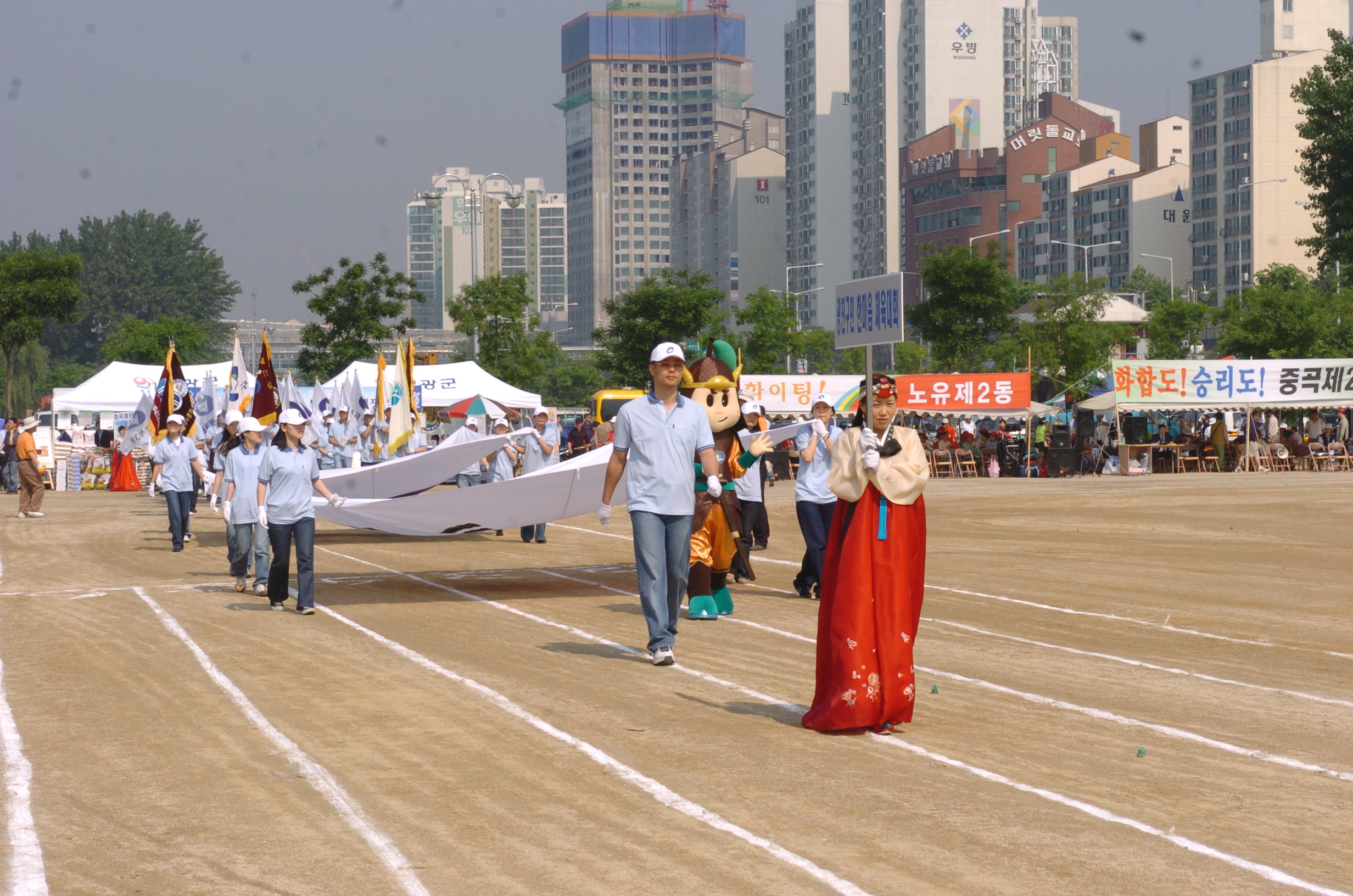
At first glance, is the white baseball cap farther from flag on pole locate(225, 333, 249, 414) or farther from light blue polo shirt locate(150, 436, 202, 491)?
flag on pole locate(225, 333, 249, 414)

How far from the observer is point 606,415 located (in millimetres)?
50156

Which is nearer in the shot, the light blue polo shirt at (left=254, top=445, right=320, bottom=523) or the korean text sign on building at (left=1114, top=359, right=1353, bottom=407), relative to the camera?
the light blue polo shirt at (left=254, top=445, right=320, bottom=523)

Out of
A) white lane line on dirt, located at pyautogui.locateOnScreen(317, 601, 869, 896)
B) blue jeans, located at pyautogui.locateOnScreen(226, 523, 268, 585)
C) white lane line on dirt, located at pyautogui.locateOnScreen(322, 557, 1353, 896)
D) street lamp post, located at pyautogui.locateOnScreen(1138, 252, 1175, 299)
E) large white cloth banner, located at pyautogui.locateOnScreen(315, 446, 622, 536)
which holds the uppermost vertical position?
street lamp post, located at pyautogui.locateOnScreen(1138, 252, 1175, 299)

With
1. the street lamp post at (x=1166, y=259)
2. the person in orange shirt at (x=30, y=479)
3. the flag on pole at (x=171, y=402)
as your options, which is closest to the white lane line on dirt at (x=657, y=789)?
the flag on pole at (x=171, y=402)

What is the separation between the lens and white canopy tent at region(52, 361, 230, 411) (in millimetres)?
39844

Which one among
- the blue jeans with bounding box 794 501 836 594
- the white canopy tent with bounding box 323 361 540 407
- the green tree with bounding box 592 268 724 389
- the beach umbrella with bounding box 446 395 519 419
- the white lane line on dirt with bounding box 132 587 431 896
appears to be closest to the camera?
the white lane line on dirt with bounding box 132 587 431 896

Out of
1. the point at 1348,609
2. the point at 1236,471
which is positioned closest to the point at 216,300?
the point at 1236,471

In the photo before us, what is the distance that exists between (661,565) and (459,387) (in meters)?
31.9

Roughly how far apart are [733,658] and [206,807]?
4548 mm

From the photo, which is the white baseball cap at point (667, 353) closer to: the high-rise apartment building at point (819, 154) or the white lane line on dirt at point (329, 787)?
the white lane line on dirt at point (329, 787)

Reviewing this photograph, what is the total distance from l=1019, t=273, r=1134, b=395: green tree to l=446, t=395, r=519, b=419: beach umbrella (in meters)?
31.0

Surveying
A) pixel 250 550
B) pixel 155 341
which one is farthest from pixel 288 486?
pixel 155 341

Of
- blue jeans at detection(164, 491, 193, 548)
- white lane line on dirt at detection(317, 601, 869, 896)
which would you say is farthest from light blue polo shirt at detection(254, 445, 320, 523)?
blue jeans at detection(164, 491, 193, 548)

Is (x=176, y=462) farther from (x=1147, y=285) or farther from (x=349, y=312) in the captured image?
(x=1147, y=285)
